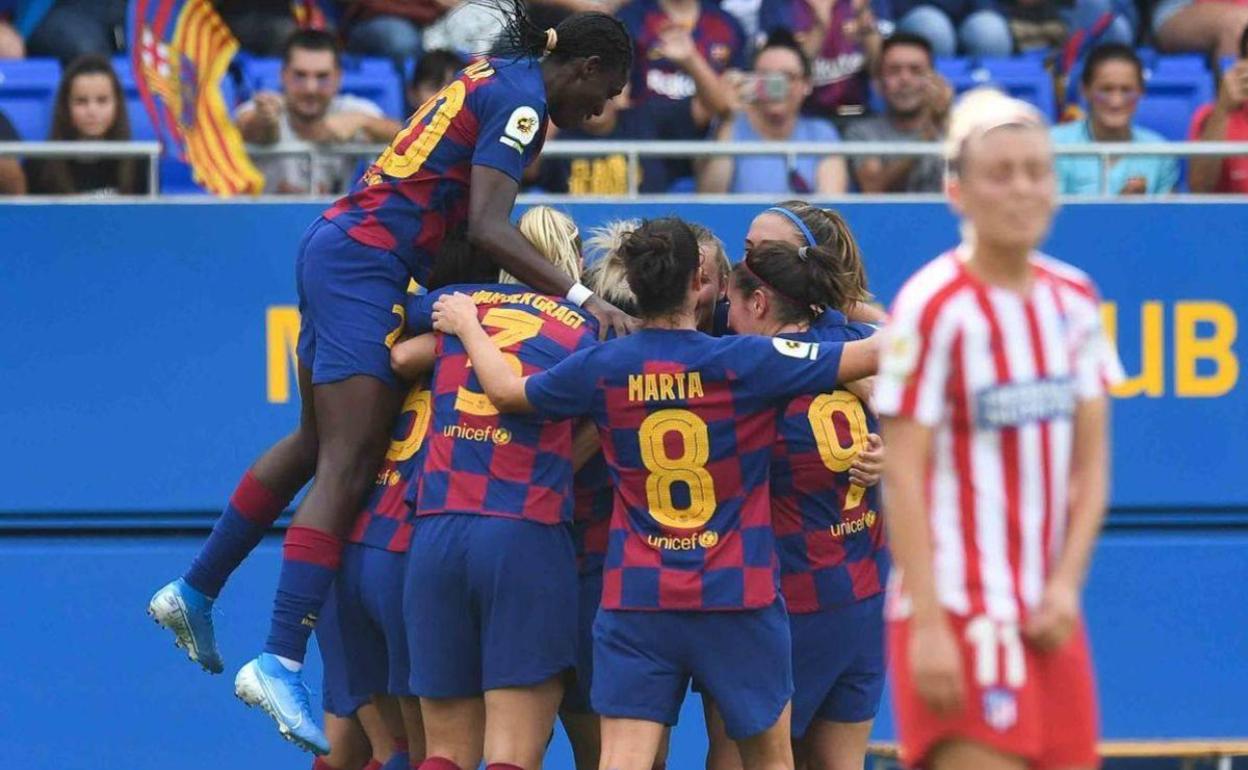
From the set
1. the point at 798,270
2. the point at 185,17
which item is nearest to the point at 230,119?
the point at 185,17

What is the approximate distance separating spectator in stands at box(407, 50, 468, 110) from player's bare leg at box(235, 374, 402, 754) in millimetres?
3017

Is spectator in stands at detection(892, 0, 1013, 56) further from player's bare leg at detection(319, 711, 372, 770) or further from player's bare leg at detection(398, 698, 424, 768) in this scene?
player's bare leg at detection(398, 698, 424, 768)

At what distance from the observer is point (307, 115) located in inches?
296

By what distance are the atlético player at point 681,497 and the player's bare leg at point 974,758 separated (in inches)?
50.1

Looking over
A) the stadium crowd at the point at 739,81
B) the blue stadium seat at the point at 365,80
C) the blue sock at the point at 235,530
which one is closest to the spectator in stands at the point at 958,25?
the stadium crowd at the point at 739,81

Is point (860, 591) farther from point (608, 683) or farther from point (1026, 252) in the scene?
point (1026, 252)

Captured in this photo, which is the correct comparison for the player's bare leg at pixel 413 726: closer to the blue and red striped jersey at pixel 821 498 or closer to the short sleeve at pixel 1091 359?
the blue and red striped jersey at pixel 821 498

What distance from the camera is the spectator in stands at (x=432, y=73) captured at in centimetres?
812

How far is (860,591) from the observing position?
5.20m

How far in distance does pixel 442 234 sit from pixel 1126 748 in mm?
2827

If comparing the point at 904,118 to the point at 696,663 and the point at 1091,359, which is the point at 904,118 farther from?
the point at 1091,359

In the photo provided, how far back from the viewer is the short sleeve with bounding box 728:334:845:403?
466 cm

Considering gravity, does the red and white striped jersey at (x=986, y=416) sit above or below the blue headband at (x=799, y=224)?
below

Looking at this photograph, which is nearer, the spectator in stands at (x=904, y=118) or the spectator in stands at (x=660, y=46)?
the spectator in stands at (x=904, y=118)
